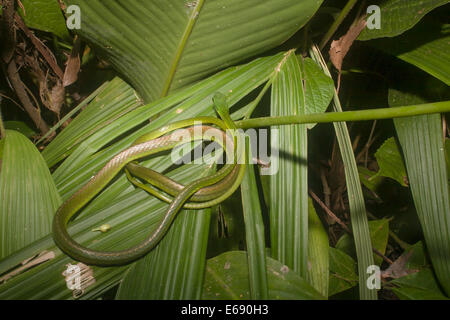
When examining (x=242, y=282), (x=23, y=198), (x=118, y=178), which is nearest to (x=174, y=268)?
(x=242, y=282)

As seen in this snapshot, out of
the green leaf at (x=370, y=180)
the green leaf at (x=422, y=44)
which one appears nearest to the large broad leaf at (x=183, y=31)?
the green leaf at (x=422, y=44)

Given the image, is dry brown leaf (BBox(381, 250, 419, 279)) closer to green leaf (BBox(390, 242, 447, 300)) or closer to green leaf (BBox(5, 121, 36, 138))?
green leaf (BBox(390, 242, 447, 300))

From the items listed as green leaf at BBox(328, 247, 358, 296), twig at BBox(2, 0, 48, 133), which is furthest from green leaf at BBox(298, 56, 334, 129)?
twig at BBox(2, 0, 48, 133)

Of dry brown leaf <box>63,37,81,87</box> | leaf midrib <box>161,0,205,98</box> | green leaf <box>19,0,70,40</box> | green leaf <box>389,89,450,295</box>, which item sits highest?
green leaf <box>19,0,70,40</box>

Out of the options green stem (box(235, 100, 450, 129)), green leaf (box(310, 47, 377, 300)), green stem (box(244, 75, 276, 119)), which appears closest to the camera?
green stem (box(235, 100, 450, 129))

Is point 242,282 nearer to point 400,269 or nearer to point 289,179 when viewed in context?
point 289,179

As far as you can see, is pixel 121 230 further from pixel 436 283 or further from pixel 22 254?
pixel 436 283

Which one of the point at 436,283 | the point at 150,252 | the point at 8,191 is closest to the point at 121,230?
the point at 150,252
